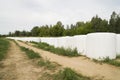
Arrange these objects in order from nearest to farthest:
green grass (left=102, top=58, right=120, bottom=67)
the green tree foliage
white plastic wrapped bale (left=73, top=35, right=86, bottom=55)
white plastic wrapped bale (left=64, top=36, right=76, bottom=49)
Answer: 1. green grass (left=102, top=58, right=120, bottom=67)
2. white plastic wrapped bale (left=73, top=35, right=86, bottom=55)
3. white plastic wrapped bale (left=64, top=36, right=76, bottom=49)
4. the green tree foliage

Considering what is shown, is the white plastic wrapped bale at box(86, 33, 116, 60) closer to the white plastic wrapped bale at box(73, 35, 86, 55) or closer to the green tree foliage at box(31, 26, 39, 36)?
the white plastic wrapped bale at box(73, 35, 86, 55)

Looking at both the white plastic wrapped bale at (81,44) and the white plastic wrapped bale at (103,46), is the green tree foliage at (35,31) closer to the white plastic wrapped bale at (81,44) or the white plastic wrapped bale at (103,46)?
the white plastic wrapped bale at (81,44)

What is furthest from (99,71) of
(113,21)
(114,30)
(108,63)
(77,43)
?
(113,21)

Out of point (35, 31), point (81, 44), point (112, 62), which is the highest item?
point (35, 31)

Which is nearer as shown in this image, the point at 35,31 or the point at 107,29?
the point at 107,29

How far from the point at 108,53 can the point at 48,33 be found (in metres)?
60.3

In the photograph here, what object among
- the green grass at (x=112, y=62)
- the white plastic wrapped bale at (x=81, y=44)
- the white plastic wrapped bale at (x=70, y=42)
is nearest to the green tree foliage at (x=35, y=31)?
the white plastic wrapped bale at (x=70, y=42)

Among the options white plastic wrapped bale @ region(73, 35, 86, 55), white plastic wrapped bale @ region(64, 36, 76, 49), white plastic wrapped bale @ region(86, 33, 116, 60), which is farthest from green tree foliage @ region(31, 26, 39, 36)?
white plastic wrapped bale @ region(86, 33, 116, 60)

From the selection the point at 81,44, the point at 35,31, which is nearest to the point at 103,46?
the point at 81,44

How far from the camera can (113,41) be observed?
11.7 m

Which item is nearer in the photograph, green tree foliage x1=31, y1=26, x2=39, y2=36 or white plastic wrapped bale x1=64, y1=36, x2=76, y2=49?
white plastic wrapped bale x1=64, y1=36, x2=76, y2=49

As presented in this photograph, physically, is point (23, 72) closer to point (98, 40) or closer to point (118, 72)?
point (118, 72)

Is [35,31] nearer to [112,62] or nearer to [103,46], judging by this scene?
[103,46]

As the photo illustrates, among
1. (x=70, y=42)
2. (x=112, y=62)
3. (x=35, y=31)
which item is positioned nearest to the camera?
(x=112, y=62)
